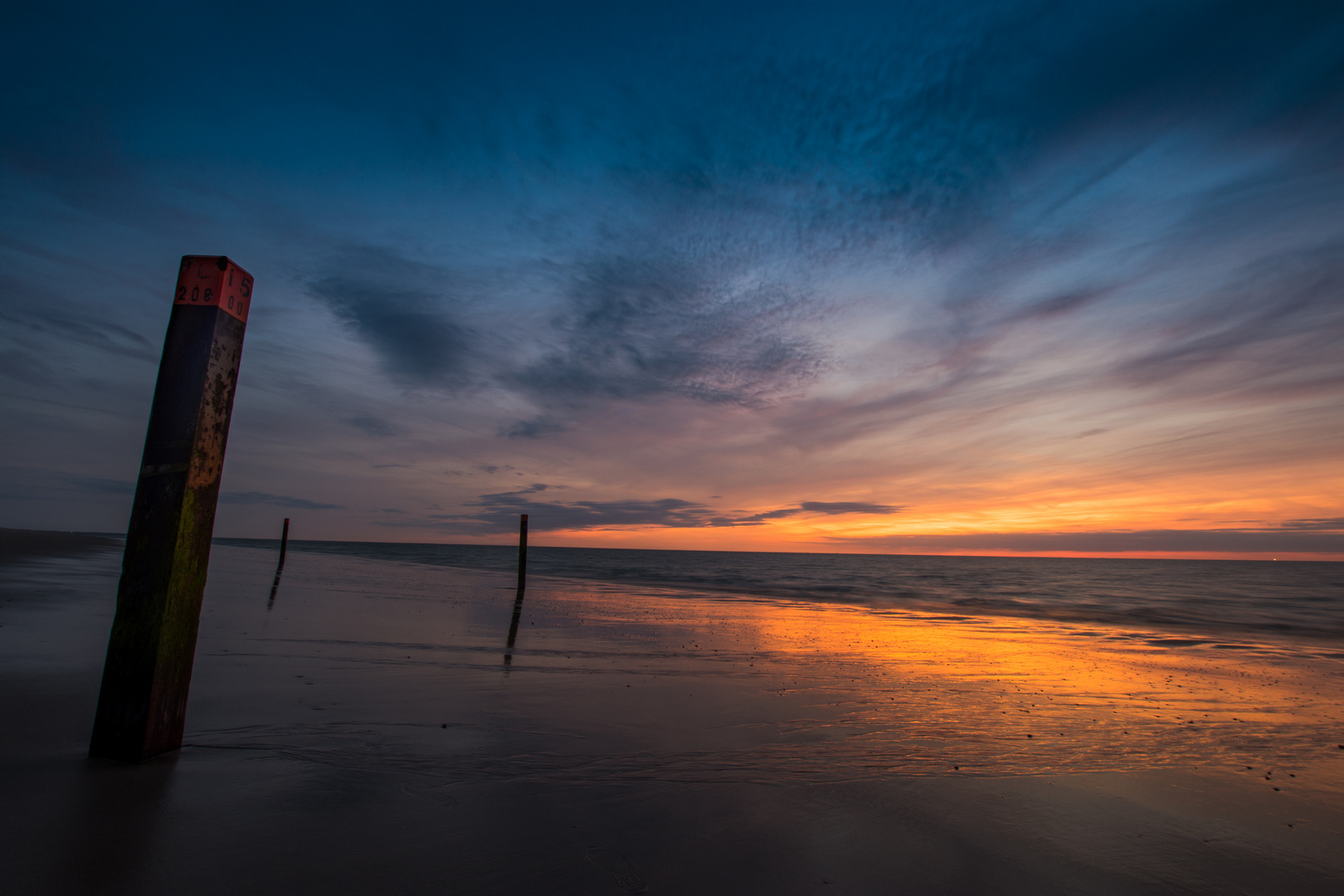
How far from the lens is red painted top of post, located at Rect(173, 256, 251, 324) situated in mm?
4051

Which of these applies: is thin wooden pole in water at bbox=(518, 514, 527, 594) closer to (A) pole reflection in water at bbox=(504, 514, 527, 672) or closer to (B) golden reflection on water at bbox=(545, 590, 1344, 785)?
(A) pole reflection in water at bbox=(504, 514, 527, 672)

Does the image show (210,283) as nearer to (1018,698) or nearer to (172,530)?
(172,530)

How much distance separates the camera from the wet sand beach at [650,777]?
3.05 metres

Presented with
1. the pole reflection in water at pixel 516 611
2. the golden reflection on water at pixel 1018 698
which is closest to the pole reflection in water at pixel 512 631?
the pole reflection in water at pixel 516 611

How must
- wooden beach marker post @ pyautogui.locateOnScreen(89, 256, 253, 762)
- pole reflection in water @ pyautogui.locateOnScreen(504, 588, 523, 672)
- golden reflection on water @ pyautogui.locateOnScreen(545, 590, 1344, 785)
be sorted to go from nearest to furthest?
wooden beach marker post @ pyautogui.locateOnScreen(89, 256, 253, 762)
golden reflection on water @ pyautogui.locateOnScreen(545, 590, 1344, 785)
pole reflection in water @ pyautogui.locateOnScreen(504, 588, 523, 672)

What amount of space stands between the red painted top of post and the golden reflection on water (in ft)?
18.2

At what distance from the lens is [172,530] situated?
153 inches

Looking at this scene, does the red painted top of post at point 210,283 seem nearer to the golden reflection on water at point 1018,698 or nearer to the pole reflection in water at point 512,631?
the golden reflection on water at point 1018,698

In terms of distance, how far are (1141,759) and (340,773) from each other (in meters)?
6.82

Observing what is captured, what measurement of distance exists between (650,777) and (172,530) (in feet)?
12.1

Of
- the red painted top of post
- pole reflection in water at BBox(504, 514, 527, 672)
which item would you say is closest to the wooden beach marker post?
the red painted top of post

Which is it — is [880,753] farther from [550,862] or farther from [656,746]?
[550,862]

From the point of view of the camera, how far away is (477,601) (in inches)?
707

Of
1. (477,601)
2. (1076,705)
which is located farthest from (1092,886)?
(477,601)
